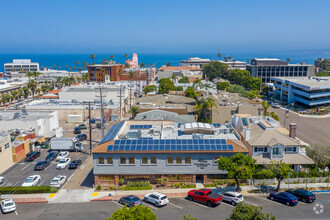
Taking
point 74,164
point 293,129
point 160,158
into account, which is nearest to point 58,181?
point 74,164

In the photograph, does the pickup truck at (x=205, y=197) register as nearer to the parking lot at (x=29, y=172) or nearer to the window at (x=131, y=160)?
the window at (x=131, y=160)

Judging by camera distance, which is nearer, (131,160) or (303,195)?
(303,195)

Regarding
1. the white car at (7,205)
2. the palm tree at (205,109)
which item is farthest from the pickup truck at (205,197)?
the palm tree at (205,109)

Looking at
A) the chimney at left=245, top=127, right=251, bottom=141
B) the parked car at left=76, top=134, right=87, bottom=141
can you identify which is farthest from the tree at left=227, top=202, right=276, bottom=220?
the parked car at left=76, top=134, right=87, bottom=141

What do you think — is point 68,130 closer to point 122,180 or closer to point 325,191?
point 122,180

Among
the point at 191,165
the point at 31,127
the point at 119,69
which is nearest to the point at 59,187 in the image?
the point at 191,165

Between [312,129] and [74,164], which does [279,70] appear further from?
[74,164]

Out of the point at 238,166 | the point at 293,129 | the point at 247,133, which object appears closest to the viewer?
the point at 238,166
